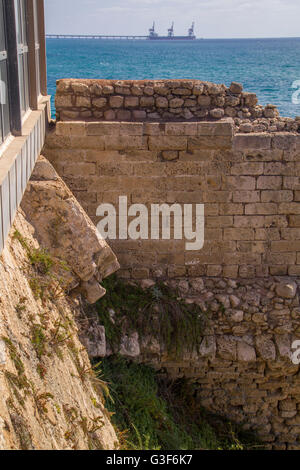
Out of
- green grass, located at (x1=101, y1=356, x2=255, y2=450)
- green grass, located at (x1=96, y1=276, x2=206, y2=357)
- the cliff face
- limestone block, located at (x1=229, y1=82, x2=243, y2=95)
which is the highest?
limestone block, located at (x1=229, y1=82, x2=243, y2=95)

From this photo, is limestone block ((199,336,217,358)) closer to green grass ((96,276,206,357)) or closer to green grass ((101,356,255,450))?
green grass ((96,276,206,357))

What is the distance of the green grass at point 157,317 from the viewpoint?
711 cm

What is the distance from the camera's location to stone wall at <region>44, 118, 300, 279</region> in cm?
704

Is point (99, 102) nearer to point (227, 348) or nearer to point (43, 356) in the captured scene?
point (227, 348)

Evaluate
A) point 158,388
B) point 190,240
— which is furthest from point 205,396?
point 190,240

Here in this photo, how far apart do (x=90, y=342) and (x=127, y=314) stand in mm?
810

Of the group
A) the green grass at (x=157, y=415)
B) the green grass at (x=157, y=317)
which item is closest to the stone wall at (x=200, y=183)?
the green grass at (x=157, y=317)

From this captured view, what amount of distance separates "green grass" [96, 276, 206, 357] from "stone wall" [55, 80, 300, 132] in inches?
77.6

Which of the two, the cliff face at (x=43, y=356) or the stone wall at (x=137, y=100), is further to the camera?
the stone wall at (x=137, y=100)

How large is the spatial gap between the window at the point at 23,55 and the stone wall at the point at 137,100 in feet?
5.44

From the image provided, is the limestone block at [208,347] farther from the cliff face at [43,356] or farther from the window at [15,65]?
the window at [15,65]

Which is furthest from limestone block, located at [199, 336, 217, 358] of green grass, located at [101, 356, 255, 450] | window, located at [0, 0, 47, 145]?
window, located at [0, 0, 47, 145]

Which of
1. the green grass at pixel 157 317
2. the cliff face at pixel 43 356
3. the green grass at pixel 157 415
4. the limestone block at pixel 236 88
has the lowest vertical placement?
the green grass at pixel 157 415

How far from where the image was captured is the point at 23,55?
5215 mm
